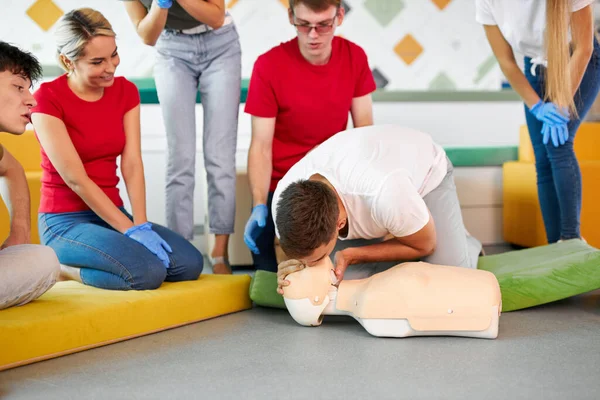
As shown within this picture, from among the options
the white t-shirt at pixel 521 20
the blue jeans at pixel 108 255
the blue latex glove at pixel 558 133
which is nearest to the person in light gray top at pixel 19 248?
the blue jeans at pixel 108 255

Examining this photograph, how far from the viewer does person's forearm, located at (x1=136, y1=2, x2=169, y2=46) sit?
7.85 ft

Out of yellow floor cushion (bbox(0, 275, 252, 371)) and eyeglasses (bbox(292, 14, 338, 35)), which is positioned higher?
eyeglasses (bbox(292, 14, 338, 35))

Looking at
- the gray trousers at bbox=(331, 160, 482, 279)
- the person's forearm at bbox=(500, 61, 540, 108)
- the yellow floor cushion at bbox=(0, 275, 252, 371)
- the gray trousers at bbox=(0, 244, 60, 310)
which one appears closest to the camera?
the yellow floor cushion at bbox=(0, 275, 252, 371)

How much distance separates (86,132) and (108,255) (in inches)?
16.9

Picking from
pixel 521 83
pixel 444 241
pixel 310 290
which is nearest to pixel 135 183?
pixel 310 290

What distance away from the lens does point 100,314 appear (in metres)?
A: 1.85

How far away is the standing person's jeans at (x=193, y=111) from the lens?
2584 mm

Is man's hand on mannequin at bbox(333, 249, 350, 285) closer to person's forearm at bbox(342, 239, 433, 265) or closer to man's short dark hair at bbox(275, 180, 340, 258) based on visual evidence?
person's forearm at bbox(342, 239, 433, 265)

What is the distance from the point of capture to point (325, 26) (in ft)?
7.84

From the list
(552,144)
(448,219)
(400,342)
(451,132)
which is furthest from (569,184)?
(451,132)

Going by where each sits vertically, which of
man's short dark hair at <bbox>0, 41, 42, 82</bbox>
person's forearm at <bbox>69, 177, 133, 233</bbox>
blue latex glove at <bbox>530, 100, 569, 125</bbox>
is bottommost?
person's forearm at <bbox>69, 177, 133, 233</bbox>

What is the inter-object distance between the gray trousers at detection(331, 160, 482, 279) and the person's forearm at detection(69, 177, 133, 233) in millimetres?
713

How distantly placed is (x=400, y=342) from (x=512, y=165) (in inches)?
78.4

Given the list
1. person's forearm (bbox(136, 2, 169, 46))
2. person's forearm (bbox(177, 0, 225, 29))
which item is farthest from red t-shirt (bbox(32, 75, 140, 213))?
person's forearm (bbox(177, 0, 225, 29))
